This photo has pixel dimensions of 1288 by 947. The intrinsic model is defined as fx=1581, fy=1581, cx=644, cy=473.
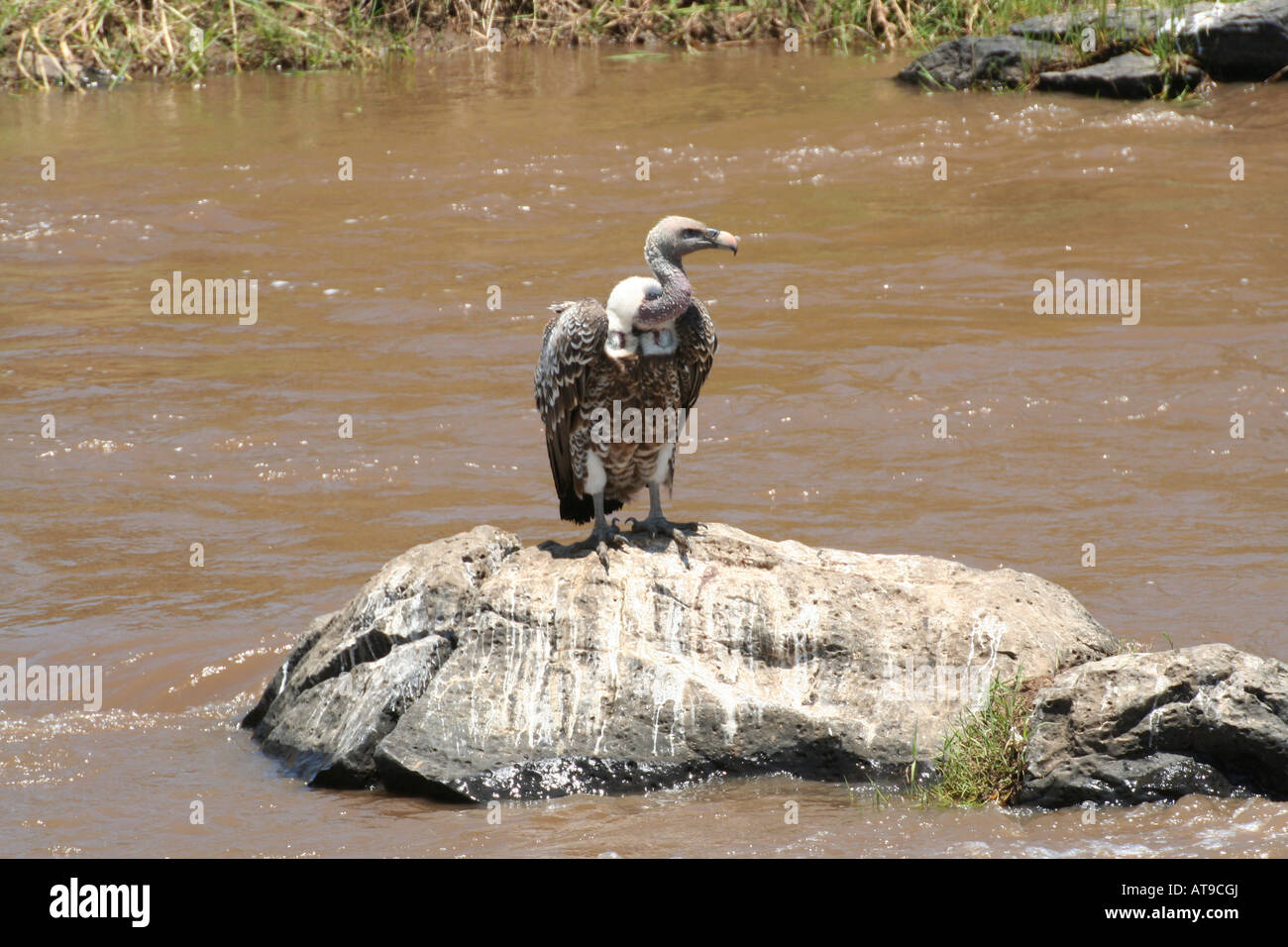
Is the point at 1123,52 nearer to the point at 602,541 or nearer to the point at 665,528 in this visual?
the point at 665,528

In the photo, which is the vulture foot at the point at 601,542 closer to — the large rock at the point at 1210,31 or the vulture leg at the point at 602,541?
the vulture leg at the point at 602,541

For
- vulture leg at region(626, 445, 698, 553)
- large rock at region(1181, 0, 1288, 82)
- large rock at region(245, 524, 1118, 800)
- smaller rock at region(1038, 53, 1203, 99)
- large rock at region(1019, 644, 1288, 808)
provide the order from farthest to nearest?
1. smaller rock at region(1038, 53, 1203, 99)
2. large rock at region(1181, 0, 1288, 82)
3. vulture leg at region(626, 445, 698, 553)
4. large rock at region(245, 524, 1118, 800)
5. large rock at region(1019, 644, 1288, 808)

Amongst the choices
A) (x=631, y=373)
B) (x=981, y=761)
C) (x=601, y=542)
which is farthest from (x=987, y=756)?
(x=631, y=373)

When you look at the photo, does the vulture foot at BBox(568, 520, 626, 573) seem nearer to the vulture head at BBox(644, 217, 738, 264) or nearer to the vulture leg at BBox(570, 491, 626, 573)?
the vulture leg at BBox(570, 491, 626, 573)

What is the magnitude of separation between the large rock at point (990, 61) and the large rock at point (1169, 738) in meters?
11.8

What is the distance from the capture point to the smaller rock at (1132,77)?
49.8 ft

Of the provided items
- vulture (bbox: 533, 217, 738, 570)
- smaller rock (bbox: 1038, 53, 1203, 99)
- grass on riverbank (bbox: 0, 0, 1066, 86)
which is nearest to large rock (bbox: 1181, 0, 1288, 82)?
smaller rock (bbox: 1038, 53, 1203, 99)

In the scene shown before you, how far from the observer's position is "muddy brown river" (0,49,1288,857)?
5535mm

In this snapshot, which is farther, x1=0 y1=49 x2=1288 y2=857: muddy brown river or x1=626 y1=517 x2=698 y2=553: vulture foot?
x1=626 y1=517 x2=698 y2=553: vulture foot

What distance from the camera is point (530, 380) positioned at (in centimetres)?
1050

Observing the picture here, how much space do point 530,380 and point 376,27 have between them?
10.1m

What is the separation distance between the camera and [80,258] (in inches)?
514

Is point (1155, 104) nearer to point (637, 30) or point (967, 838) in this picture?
point (637, 30)

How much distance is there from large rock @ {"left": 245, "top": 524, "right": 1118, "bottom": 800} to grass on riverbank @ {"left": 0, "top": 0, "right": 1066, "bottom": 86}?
12418mm
